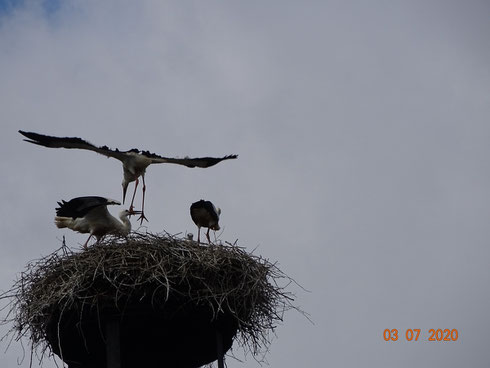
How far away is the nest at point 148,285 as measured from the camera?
7688 millimetres

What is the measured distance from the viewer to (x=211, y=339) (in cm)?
832

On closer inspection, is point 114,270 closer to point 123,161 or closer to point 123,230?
point 123,230

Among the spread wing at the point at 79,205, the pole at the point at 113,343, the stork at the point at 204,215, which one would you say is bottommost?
the pole at the point at 113,343

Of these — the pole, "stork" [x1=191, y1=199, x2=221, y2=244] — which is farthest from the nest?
"stork" [x1=191, y1=199, x2=221, y2=244]

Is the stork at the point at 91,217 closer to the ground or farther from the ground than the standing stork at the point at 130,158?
closer to the ground

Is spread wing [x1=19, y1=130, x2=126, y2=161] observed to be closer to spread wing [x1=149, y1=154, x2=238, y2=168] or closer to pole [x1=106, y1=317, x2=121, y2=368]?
spread wing [x1=149, y1=154, x2=238, y2=168]

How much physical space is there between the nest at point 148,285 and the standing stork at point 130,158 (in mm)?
1703

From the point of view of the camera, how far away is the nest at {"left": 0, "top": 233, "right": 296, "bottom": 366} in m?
7.69

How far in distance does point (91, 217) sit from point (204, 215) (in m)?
1.39

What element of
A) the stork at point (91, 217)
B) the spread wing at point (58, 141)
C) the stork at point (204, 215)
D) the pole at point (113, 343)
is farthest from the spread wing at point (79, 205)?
the pole at point (113, 343)

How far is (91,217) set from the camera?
9.85 m

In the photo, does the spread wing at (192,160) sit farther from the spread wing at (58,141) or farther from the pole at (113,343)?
the pole at (113,343)

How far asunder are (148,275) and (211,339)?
40.0 inches

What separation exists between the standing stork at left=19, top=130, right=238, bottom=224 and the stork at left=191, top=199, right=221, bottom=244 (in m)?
0.46
